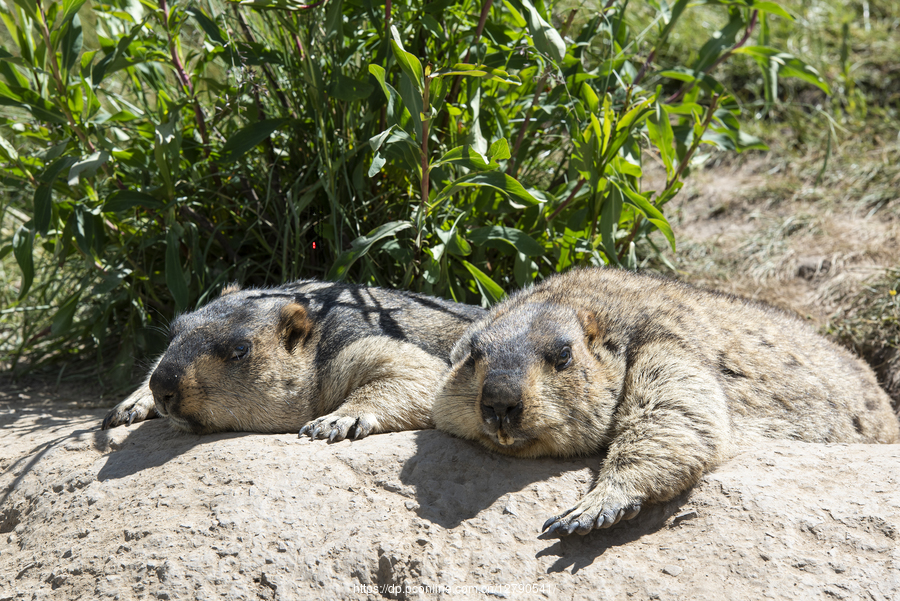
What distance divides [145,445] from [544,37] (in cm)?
365

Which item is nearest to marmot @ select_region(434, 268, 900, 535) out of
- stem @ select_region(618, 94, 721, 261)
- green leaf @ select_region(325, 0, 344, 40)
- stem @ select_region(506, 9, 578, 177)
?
stem @ select_region(618, 94, 721, 261)

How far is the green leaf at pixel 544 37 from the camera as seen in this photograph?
465cm

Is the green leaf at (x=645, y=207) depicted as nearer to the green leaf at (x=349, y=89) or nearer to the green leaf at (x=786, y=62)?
the green leaf at (x=786, y=62)

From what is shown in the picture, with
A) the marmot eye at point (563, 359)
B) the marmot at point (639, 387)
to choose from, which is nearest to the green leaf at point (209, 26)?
the marmot at point (639, 387)

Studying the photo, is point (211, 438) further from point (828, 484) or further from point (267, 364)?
point (828, 484)

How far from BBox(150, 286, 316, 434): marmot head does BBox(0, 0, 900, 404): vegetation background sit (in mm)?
682

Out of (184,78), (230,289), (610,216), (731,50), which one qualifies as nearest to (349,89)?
(184,78)

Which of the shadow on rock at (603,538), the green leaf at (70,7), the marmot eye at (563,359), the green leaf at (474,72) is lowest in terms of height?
the shadow on rock at (603,538)

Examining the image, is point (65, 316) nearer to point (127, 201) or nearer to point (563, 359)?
point (127, 201)

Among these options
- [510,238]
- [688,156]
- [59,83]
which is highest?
[59,83]

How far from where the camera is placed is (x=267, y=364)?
465cm

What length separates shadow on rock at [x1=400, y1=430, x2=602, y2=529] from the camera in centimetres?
354

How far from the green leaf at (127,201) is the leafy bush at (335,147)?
0.01 m

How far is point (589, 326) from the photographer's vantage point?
412 centimetres
